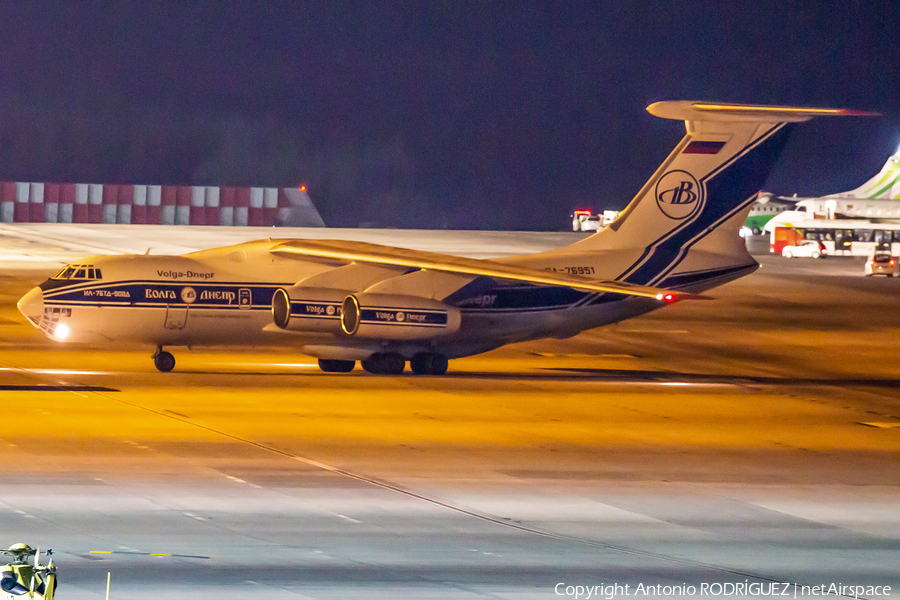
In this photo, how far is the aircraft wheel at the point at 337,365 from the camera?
25500mm

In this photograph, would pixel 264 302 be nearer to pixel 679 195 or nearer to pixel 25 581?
pixel 679 195

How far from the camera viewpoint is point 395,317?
24359 mm

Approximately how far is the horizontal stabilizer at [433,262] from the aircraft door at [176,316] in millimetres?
2198

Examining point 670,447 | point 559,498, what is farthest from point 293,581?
point 670,447

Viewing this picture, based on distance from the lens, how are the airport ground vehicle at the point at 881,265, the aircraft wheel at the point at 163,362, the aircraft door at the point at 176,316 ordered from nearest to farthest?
the aircraft door at the point at 176,316 < the aircraft wheel at the point at 163,362 < the airport ground vehicle at the point at 881,265

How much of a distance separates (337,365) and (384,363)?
1.06 metres

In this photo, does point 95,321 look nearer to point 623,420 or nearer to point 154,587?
point 623,420

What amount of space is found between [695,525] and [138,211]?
9207cm

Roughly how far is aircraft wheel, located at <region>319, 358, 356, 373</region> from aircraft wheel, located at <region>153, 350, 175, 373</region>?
301 cm

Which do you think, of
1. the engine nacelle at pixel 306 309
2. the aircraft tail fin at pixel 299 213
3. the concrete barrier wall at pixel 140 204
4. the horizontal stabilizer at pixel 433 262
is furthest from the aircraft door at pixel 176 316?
the aircraft tail fin at pixel 299 213

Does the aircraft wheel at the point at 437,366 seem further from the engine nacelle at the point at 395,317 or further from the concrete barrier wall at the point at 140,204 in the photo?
the concrete barrier wall at the point at 140,204

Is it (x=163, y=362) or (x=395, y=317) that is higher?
(x=395, y=317)

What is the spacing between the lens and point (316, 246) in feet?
80.7

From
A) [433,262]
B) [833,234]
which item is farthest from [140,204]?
[433,262]
